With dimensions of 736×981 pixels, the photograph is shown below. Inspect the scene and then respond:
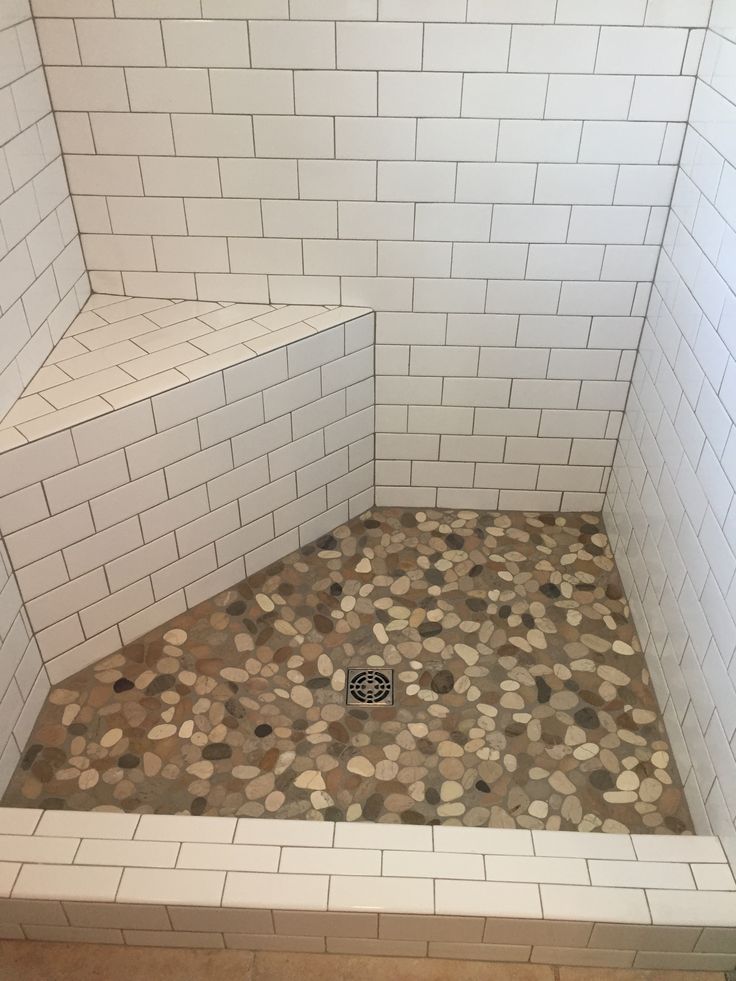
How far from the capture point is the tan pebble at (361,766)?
1735 mm

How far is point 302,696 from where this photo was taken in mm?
1889

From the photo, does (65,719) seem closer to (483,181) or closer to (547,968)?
(547,968)

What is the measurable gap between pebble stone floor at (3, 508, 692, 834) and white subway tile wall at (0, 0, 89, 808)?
0.13 metres

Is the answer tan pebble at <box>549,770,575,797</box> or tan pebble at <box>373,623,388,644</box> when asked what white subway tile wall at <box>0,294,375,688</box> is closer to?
tan pebble at <box>373,623,388,644</box>

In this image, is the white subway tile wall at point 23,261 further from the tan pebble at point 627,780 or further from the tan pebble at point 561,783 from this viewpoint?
the tan pebble at point 627,780

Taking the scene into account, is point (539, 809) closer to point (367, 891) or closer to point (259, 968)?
point (367, 891)

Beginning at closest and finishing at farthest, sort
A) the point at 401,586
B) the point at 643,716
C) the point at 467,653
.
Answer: the point at 643,716, the point at 467,653, the point at 401,586

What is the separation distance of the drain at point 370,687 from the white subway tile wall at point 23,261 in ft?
2.29

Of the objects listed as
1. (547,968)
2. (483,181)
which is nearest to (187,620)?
(547,968)

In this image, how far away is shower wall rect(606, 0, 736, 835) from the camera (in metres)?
1.55

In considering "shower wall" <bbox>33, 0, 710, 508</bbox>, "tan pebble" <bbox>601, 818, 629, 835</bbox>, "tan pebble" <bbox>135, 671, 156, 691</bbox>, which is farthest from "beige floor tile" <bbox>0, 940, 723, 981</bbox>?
"shower wall" <bbox>33, 0, 710, 508</bbox>

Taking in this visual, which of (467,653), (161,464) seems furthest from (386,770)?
(161,464)

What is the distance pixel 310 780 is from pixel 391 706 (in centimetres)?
25

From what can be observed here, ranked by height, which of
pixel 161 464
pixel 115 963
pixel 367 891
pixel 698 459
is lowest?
pixel 115 963
